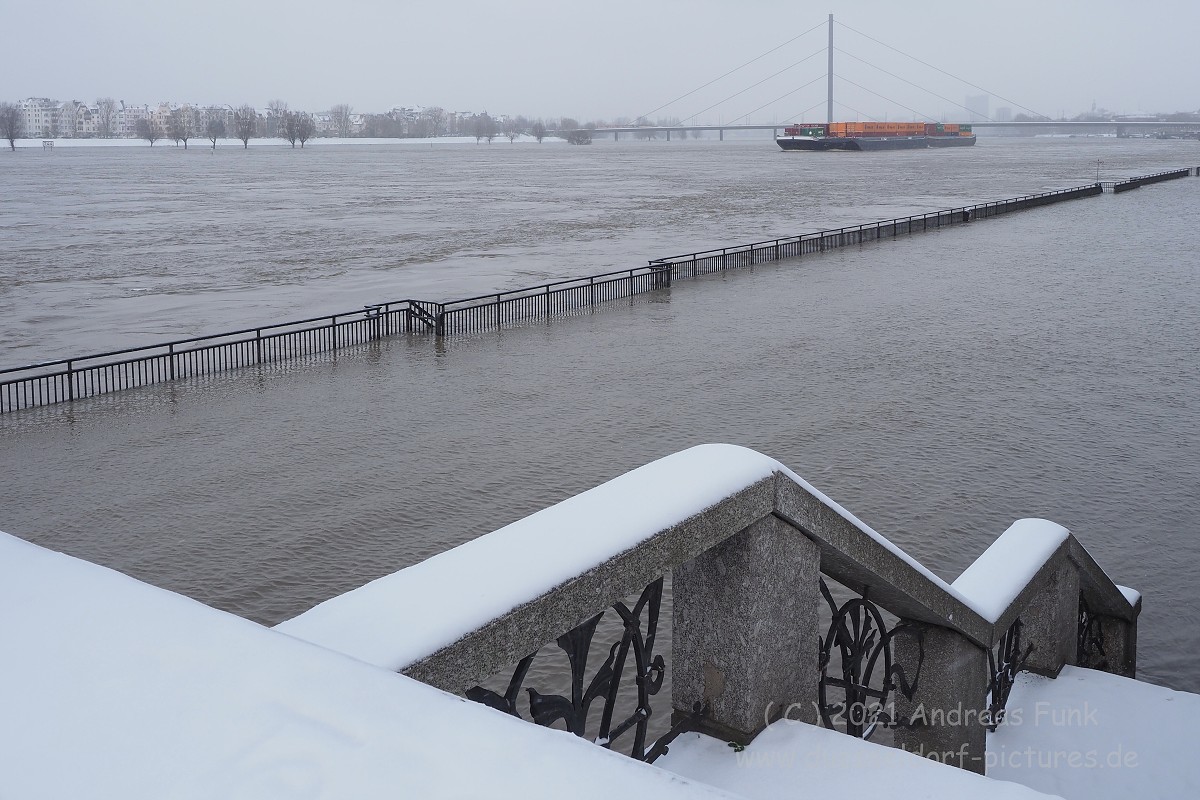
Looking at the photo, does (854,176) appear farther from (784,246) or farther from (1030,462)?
(1030,462)

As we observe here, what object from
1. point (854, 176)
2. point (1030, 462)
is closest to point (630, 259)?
point (1030, 462)

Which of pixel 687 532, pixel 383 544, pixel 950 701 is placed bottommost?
pixel 383 544

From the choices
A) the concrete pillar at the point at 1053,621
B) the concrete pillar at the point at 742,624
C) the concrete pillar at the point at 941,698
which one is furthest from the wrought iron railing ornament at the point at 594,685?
the concrete pillar at the point at 1053,621

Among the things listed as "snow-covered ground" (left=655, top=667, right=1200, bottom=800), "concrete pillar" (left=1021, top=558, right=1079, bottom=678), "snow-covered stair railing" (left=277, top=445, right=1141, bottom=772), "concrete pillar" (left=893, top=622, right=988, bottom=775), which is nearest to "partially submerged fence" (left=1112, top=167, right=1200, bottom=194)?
"concrete pillar" (left=1021, top=558, right=1079, bottom=678)

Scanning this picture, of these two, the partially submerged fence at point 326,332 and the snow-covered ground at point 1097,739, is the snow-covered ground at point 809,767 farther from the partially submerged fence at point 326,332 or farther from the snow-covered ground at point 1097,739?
the partially submerged fence at point 326,332

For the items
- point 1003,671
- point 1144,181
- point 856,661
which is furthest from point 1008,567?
point 1144,181

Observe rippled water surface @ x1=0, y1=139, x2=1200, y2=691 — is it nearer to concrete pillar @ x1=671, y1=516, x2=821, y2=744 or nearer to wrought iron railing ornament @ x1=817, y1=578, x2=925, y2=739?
wrought iron railing ornament @ x1=817, y1=578, x2=925, y2=739

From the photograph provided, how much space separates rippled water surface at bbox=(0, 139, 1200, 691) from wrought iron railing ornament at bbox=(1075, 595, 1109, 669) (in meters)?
2.27

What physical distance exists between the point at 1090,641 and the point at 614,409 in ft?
35.9

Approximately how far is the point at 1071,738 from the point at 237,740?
5191mm

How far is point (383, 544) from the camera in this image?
38.4ft

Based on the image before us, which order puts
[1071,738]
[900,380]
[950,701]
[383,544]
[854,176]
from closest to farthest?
1. [950,701]
2. [1071,738]
3. [383,544]
4. [900,380]
5. [854,176]

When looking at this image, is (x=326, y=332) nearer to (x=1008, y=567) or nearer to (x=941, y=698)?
(x=1008, y=567)

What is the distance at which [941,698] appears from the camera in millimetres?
4641
